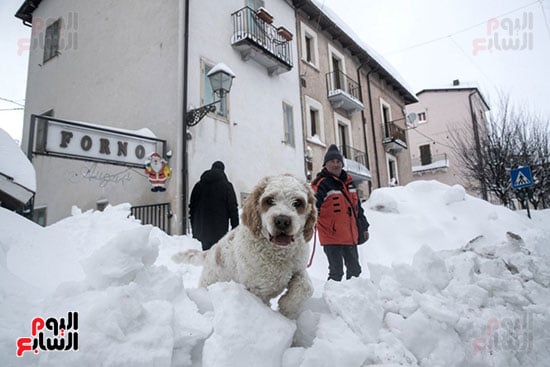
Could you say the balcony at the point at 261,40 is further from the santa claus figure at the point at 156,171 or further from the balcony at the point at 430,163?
the balcony at the point at 430,163

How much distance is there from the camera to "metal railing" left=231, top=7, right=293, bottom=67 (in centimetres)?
1092

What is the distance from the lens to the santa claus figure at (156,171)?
838 cm

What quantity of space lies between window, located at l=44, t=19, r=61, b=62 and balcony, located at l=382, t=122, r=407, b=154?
55.5 ft

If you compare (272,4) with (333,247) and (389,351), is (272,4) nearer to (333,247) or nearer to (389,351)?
(333,247)

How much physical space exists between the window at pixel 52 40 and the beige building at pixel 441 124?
28.0 meters

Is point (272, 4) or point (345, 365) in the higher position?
point (272, 4)

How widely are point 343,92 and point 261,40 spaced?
523cm

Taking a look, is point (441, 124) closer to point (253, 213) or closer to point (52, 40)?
point (52, 40)

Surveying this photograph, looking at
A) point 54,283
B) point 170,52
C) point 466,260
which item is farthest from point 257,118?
point 54,283

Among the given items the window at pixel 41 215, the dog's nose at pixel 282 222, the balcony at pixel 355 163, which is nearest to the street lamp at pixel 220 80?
the dog's nose at pixel 282 222

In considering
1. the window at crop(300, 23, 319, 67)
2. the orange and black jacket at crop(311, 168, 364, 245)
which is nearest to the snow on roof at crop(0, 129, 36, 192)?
the orange and black jacket at crop(311, 168, 364, 245)

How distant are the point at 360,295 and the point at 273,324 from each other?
74 cm

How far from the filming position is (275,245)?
2.57 metres

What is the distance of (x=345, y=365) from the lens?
181 cm
